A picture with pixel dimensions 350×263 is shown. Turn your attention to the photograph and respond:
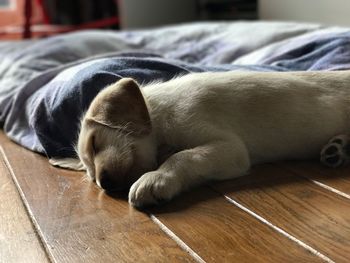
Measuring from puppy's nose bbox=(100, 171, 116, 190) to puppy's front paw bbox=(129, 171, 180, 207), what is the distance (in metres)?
0.10

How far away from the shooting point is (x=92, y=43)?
2.88m

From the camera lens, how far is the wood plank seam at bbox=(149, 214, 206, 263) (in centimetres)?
103

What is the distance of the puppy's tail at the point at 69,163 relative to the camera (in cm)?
166

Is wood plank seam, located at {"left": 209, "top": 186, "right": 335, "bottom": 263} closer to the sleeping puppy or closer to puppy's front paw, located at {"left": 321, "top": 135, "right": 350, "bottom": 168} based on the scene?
the sleeping puppy

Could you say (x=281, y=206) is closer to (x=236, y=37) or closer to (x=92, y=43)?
(x=236, y=37)

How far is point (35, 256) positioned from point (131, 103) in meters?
0.49

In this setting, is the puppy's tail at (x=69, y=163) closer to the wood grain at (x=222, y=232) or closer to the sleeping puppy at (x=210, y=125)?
the sleeping puppy at (x=210, y=125)

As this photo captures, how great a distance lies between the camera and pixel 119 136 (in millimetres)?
1411

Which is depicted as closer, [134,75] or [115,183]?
[115,183]

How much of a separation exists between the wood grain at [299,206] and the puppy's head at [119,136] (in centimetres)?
22

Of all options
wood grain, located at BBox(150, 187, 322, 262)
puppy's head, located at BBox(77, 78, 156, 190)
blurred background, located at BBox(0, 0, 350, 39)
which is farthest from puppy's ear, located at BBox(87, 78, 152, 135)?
blurred background, located at BBox(0, 0, 350, 39)

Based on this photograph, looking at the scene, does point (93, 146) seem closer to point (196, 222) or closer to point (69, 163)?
point (69, 163)

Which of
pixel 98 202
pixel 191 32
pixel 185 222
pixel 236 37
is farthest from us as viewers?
pixel 191 32

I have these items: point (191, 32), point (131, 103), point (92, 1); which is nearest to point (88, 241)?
point (131, 103)
